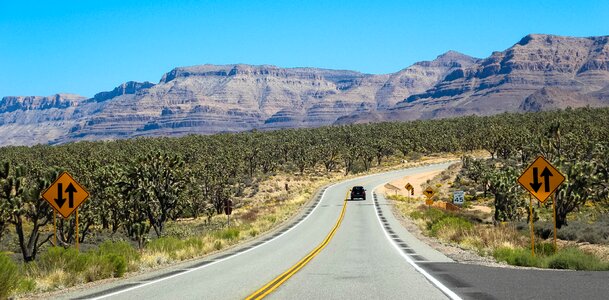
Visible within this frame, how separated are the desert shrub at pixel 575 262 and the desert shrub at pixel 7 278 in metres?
13.9

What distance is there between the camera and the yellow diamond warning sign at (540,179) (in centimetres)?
1909

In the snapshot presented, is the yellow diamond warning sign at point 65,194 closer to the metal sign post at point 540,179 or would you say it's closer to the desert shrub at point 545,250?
the metal sign post at point 540,179

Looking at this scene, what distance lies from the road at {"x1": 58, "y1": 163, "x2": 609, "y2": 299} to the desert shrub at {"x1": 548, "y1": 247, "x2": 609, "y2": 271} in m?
1.94

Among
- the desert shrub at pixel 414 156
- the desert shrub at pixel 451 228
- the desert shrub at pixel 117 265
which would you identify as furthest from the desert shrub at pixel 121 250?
the desert shrub at pixel 414 156

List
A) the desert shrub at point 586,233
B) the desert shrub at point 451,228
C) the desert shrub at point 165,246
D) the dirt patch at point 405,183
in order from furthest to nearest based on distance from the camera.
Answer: the dirt patch at point 405,183, the desert shrub at point 586,233, the desert shrub at point 451,228, the desert shrub at point 165,246

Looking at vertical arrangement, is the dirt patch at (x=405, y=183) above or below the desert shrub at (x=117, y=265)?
below

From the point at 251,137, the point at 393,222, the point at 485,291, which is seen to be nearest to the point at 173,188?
the point at 393,222

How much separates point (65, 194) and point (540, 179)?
14.4 meters

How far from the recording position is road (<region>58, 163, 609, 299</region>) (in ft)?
40.9

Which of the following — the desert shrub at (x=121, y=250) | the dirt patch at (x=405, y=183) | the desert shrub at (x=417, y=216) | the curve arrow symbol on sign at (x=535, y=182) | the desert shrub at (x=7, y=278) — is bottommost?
the dirt patch at (x=405, y=183)

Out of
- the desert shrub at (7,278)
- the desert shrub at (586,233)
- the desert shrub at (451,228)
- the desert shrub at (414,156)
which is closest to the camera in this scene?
the desert shrub at (7,278)

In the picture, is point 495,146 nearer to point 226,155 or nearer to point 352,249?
point 226,155

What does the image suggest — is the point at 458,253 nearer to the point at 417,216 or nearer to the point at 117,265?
the point at 117,265

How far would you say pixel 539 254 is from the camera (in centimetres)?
1975
